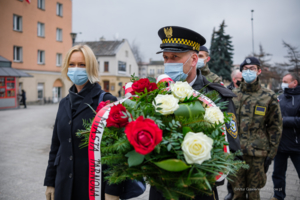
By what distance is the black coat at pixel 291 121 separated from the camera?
14.4 ft

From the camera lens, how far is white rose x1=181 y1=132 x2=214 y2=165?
3.93 ft

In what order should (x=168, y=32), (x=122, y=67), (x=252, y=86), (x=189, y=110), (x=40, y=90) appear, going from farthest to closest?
(x=122, y=67), (x=40, y=90), (x=252, y=86), (x=168, y=32), (x=189, y=110)

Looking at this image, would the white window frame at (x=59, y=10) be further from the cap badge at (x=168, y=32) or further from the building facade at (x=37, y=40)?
the cap badge at (x=168, y=32)

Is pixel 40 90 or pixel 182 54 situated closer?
pixel 182 54

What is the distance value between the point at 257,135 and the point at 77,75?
2.90 metres

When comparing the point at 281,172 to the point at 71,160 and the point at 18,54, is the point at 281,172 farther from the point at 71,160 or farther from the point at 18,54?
the point at 18,54

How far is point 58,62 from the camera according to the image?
30812 mm

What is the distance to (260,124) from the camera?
12.7 feet

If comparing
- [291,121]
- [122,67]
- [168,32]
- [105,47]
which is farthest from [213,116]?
[122,67]

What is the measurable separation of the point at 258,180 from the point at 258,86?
1.52 metres

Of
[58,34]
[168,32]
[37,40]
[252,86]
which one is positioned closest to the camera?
[168,32]

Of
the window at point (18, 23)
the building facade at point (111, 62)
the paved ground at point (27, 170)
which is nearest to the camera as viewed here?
the paved ground at point (27, 170)

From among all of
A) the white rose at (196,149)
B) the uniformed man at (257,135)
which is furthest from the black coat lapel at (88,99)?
the uniformed man at (257,135)

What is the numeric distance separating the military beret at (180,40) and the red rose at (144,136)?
3.77ft
